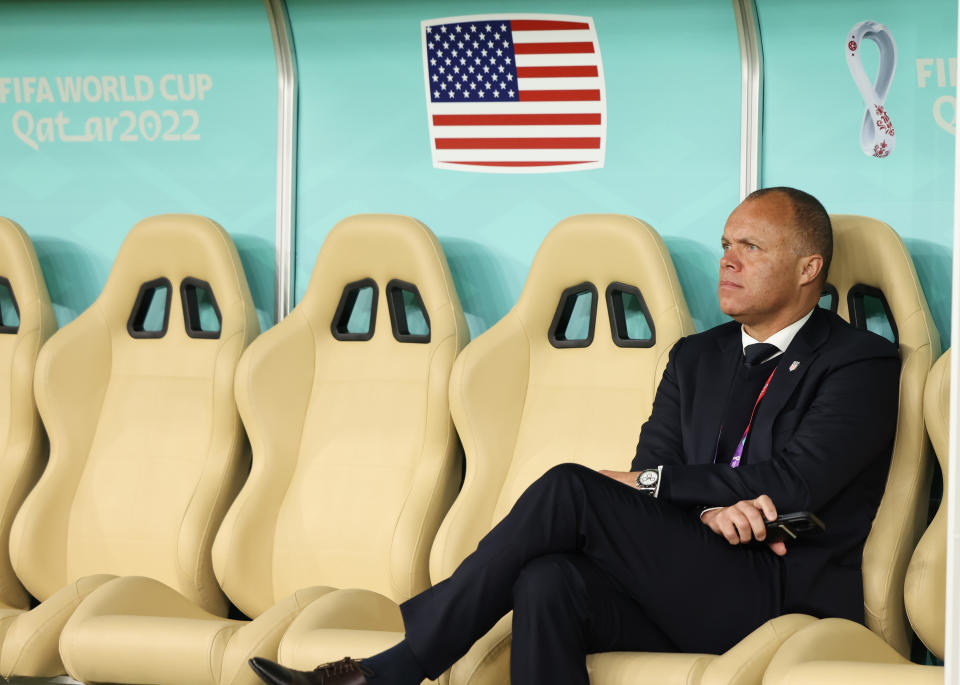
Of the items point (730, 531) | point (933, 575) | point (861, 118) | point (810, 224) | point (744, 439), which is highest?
point (861, 118)

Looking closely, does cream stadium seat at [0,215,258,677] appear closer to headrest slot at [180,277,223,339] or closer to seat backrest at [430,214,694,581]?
headrest slot at [180,277,223,339]

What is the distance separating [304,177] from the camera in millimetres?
3783

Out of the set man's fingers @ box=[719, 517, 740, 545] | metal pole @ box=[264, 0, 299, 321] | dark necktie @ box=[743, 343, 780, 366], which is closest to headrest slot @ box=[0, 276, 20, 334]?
metal pole @ box=[264, 0, 299, 321]

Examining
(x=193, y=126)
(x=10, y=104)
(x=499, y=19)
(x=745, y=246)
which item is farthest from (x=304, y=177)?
(x=745, y=246)

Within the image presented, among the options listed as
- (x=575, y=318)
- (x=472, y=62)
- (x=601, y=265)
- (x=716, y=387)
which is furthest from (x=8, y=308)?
(x=716, y=387)

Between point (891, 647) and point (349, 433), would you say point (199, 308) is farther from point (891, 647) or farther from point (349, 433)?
point (891, 647)

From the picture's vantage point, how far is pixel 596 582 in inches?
98.3

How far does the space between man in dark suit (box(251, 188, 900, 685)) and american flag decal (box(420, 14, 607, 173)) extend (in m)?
0.75

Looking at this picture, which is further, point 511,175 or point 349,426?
point 511,175

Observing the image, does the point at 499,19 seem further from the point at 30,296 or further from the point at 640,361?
the point at 30,296

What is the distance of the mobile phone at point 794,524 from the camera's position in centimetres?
249

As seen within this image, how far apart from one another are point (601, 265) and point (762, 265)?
468 mm

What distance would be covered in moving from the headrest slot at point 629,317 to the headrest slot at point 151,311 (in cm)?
121

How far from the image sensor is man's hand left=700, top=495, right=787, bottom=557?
2508mm
